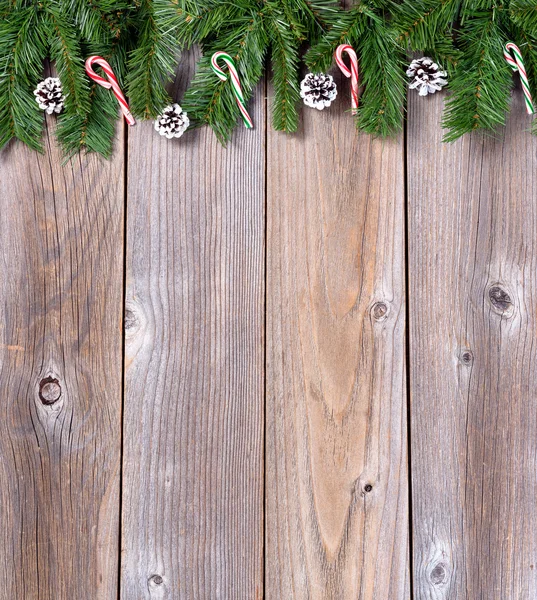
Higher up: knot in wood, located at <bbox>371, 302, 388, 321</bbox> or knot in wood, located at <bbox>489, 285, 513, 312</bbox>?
knot in wood, located at <bbox>489, 285, 513, 312</bbox>

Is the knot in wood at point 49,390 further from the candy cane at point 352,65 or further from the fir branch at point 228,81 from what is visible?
the candy cane at point 352,65

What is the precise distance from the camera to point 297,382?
78cm

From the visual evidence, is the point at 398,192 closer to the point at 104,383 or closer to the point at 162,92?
the point at 162,92

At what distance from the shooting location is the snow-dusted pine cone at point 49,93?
0.74 meters

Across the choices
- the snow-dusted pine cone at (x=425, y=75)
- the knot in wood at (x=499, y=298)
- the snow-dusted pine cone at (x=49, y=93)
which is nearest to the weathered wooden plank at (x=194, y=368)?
the snow-dusted pine cone at (x=49, y=93)

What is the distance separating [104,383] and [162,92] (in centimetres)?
40

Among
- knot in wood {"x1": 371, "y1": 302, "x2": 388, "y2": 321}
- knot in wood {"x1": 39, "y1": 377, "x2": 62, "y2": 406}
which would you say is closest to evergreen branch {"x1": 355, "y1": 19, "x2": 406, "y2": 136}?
knot in wood {"x1": 371, "y1": 302, "x2": 388, "y2": 321}

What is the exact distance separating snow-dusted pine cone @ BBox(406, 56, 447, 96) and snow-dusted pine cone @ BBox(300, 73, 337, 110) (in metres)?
0.10

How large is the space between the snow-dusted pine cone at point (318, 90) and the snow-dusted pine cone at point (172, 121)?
16cm

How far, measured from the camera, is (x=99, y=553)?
78 centimetres

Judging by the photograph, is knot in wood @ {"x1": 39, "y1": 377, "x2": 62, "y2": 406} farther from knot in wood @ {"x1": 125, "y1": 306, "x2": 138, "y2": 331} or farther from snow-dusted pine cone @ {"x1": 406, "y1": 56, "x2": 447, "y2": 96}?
snow-dusted pine cone @ {"x1": 406, "y1": 56, "x2": 447, "y2": 96}

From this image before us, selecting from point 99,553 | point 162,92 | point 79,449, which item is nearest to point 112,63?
point 162,92

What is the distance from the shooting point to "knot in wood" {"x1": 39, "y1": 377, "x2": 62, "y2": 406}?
0.79 m

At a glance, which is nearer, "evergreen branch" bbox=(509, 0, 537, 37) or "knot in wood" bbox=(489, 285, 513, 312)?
"evergreen branch" bbox=(509, 0, 537, 37)
